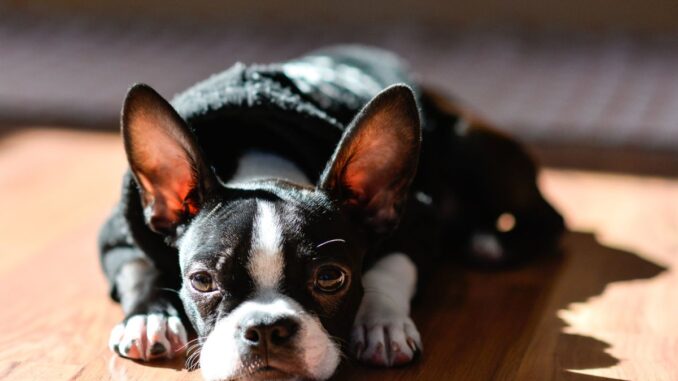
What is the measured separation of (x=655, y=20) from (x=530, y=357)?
3857 millimetres

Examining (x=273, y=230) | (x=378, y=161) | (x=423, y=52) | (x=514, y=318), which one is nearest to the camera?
(x=273, y=230)

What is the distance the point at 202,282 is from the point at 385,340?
1.56 ft

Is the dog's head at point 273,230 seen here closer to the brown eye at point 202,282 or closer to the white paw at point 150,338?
the brown eye at point 202,282

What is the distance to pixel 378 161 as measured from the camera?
2.31m

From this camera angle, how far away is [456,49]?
19.0ft

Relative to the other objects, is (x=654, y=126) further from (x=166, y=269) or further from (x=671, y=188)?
(x=166, y=269)

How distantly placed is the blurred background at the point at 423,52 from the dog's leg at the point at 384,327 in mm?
2029

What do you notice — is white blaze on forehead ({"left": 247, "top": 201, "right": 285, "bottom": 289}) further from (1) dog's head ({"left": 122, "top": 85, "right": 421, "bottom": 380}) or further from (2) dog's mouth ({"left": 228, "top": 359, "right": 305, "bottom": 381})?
(2) dog's mouth ({"left": 228, "top": 359, "right": 305, "bottom": 381})

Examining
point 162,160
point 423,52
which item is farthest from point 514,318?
point 423,52

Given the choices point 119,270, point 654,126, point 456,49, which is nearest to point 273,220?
point 119,270

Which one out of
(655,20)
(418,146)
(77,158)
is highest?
(655,20)

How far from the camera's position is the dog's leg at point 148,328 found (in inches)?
94.1

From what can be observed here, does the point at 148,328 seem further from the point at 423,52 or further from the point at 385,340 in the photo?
the point at 423,52

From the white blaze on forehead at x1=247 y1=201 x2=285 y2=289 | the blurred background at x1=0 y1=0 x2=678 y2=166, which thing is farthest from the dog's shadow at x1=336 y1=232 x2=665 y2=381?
the blurred background at x1=0 y1=0 x2=678 y2=166
